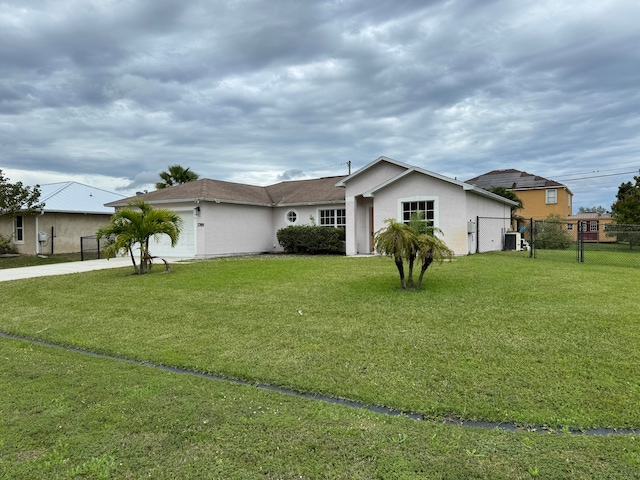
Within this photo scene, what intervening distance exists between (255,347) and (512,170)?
40466 mm

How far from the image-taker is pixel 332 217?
2059 centimetres

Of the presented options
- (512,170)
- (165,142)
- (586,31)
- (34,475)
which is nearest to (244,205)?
(165,142)

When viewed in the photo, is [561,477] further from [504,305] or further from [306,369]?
[504,305]

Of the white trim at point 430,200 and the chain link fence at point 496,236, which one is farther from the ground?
the white trim at point 430,200

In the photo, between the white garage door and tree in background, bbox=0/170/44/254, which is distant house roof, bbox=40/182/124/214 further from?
the white garage door

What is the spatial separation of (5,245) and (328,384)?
2563cm

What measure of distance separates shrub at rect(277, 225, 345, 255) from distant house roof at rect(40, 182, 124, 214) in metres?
12.2

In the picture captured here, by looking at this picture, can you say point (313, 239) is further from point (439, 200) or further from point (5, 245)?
point (5, 245)

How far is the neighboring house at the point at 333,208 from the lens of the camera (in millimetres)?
16344

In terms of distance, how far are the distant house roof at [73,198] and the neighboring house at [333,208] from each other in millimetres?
4849

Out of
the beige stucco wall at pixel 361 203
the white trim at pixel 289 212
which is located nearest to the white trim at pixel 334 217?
the beige stucco wall at pixel 361 203

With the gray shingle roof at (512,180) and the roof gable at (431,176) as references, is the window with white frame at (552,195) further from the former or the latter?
the roof gable at (431,176)

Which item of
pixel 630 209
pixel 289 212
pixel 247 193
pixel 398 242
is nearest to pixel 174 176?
pixel 247 193

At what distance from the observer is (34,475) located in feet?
8.55
